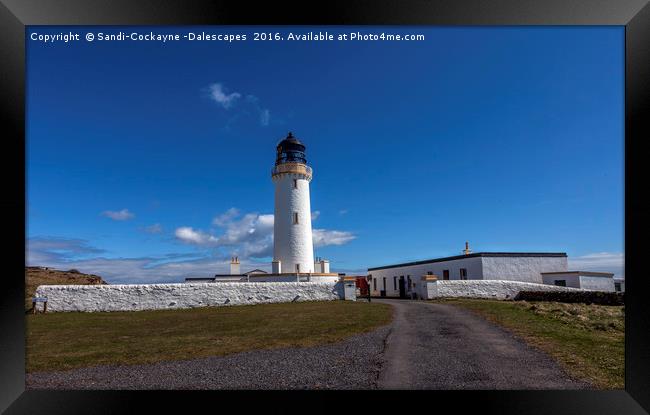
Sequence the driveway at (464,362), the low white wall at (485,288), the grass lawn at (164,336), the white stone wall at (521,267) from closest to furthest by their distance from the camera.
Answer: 1. the driveway at (464,362)
2. the grass lawn at (164,336)
3. the low white wall at (485,288)
4. the white stone wall at (521,267)

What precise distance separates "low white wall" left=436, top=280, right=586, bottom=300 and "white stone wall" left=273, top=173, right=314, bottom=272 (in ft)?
24.0

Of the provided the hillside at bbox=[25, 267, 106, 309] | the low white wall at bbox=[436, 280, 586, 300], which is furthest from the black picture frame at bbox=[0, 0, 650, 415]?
the hillside at bbox=[25, 267, 106, 309]

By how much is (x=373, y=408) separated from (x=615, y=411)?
2.41 m

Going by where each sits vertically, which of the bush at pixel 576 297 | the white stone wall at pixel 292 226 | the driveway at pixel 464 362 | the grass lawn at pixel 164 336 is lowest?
the bush at pixel 576 297

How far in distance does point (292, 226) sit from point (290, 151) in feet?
14.5

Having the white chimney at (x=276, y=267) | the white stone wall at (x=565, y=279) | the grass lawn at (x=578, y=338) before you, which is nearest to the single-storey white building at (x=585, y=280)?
the white stone wall at (x=565, y=279)

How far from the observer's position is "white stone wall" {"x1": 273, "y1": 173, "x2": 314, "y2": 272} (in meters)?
19.6

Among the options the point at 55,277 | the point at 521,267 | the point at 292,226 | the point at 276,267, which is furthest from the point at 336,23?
the point at 55,277

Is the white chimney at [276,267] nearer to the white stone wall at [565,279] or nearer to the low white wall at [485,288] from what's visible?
the low white wall at [485,288]

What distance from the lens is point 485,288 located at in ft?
53.9

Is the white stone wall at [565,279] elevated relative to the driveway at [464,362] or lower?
lower

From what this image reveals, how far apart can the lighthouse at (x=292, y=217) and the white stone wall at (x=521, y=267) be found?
30.1 feet

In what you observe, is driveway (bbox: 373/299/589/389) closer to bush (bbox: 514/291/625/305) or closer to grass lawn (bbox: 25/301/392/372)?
grass lawn (bbox: 25/301/392/372)

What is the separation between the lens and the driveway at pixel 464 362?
426 centimetres
